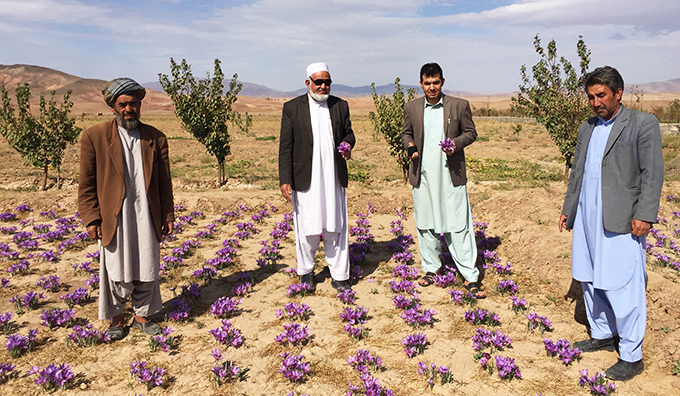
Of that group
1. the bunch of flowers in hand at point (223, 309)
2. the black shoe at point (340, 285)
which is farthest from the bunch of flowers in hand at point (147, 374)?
the black shoe at point (340, 285)

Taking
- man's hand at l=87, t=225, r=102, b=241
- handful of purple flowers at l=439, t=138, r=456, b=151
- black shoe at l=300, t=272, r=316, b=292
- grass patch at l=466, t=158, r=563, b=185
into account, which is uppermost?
handful of purple flowers at l=439, t=138, r=456, b=151

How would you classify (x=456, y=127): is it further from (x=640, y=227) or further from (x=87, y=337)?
(x=87, y=337)

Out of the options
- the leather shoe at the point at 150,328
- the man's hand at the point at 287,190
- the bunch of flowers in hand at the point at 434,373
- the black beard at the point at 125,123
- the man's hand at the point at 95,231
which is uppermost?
the black beard at the point at 125,123

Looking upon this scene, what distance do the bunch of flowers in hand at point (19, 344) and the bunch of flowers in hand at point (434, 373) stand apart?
3.82m

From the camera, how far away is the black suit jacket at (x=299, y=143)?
5371 mm

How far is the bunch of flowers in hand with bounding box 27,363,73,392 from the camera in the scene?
376cm

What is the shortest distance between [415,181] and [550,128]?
23.1ft

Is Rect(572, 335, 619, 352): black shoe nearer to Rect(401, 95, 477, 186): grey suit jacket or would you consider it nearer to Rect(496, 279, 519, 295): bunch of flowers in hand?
Rect(496, 279, 519, 295): bunch of flowers in hand

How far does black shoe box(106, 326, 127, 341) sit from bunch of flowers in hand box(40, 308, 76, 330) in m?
0.61

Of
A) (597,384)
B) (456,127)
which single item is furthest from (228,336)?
(456,127)

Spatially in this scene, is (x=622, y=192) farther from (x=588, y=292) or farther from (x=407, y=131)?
(x=407, y=131)

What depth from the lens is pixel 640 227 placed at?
143 inches

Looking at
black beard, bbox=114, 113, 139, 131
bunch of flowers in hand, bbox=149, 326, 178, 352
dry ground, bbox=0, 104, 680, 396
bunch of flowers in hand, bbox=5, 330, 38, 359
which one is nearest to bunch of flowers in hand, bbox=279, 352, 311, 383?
dry ground, bbox=0, 104, 680, 396

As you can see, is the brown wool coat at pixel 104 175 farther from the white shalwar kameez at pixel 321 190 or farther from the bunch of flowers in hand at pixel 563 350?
the bunch of flowers in hand at pixel 563 350
